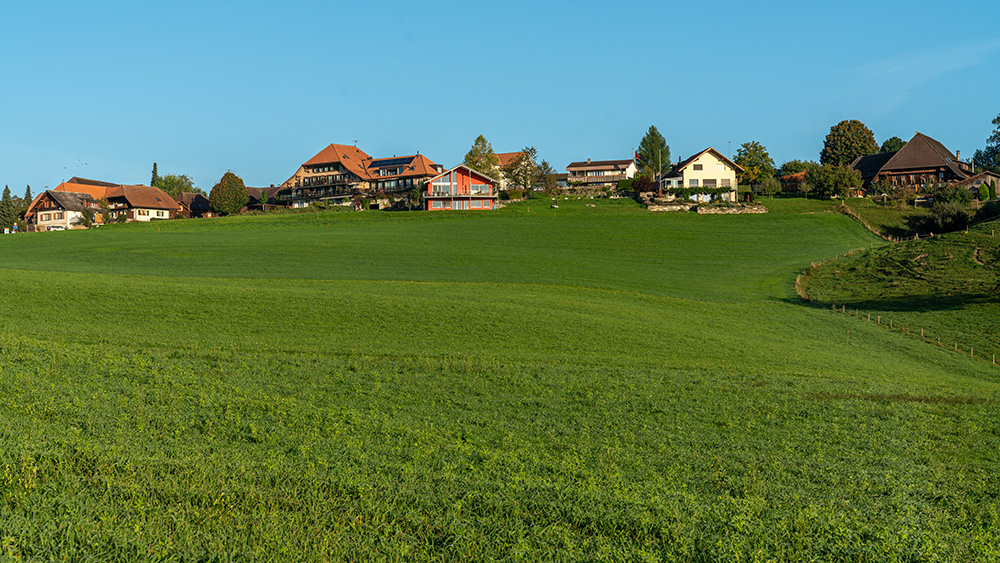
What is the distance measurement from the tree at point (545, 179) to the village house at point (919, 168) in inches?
2011

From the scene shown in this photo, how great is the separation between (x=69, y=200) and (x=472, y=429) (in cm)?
13216

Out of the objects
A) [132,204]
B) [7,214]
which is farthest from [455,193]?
[7,214]

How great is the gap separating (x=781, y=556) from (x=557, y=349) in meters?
18.1

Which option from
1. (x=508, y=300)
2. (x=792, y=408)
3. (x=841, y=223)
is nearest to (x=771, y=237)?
(x=841, y=223)

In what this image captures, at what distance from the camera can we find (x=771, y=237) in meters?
A: 74.2

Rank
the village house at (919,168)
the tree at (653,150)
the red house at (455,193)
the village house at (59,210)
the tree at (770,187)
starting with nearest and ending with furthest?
the village house at (919,168) < the tree at (770,187) < the red house at (455,193) < the village house at (59,210) < the tree at (653,150)

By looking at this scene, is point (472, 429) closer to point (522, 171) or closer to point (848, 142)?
point (522, 171)

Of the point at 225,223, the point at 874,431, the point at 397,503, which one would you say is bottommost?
the point at 874,431

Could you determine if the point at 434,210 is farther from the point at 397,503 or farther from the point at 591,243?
the point at 397,503

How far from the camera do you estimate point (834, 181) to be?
96.9 metres

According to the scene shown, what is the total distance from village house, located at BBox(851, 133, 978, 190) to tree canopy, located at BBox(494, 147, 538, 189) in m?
55.3

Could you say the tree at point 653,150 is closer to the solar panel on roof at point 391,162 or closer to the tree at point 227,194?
the solar panel on roof at point 391,162

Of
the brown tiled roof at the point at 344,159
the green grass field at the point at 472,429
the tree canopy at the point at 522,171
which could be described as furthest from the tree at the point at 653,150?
the green grass field at the point at 472,429

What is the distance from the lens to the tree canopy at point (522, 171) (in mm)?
121688
